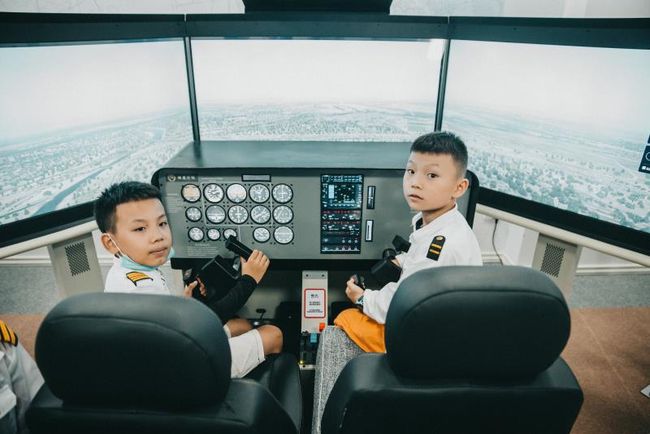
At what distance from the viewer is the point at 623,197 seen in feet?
4.02

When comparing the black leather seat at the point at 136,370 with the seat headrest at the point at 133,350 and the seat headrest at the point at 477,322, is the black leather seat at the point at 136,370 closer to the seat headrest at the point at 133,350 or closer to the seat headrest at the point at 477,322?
the seat headrest at the point at 133,350

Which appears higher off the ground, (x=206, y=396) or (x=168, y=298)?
(x=168, y=298)

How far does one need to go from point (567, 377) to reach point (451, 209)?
64 cm

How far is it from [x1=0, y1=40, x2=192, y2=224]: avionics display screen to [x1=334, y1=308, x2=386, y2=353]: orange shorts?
0.97 meters

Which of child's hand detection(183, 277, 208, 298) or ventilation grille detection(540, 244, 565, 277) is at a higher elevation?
ventilation grille detection(540, 244, 565, 277)

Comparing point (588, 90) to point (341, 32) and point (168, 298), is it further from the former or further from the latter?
point (168, 298)

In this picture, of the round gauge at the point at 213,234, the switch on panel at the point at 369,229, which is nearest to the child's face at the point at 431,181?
the switch on panel at the point at 369,229

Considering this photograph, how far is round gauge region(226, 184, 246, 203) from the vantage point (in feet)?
4.58

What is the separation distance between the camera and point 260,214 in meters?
1.45

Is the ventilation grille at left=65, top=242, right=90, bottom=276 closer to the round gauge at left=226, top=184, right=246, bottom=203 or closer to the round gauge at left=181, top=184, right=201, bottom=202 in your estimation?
the round gauge at left=181, top=184, right=201, bottom=202

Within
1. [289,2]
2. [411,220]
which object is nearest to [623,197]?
[411,220]

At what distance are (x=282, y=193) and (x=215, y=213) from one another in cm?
25

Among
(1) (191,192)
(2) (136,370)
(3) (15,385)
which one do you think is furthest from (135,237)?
(2) (136,370)

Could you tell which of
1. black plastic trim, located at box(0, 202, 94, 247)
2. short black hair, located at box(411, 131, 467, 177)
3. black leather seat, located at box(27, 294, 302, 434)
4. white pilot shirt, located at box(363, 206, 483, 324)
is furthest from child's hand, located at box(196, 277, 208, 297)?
short black hair, located at box(411, 131, 467, 177)
